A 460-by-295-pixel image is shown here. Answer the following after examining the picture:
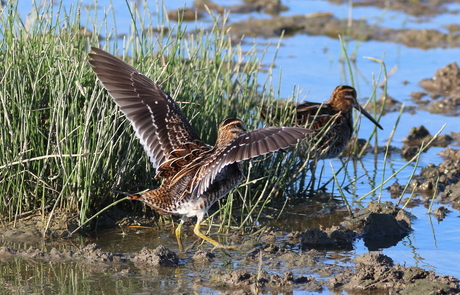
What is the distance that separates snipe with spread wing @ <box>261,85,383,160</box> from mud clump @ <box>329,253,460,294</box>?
1.84 meters

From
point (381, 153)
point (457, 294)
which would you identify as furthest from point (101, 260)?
point (381, 153)

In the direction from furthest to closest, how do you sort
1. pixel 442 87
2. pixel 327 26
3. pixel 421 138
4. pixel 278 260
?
pixel 327 26 < pixel 442 87 < pixel 421 138 < pixel 278 260

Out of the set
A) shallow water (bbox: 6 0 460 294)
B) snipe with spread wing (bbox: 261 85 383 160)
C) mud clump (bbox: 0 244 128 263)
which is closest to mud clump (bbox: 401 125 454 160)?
shallow water (bbox: 6 0 460 294)

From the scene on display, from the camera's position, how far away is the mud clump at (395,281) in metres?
4.30

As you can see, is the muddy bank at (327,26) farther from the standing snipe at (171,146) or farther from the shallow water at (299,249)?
the standing snipe at (171,146)

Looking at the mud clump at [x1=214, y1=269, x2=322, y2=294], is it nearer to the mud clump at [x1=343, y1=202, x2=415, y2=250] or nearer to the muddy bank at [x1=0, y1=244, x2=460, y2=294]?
the muddy bank at [x1=0, y1=244, x2=460, y2=294]

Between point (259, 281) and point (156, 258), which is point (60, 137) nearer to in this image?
point (156, 258)

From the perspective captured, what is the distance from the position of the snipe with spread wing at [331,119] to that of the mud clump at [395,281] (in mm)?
1835

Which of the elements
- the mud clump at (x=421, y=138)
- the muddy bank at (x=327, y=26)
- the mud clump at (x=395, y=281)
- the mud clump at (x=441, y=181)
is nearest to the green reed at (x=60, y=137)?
the mud clump at (x=395, y=281)

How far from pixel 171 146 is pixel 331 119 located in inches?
80.8

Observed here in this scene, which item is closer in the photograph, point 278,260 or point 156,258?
point 156,258

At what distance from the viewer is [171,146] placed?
5.17 meters

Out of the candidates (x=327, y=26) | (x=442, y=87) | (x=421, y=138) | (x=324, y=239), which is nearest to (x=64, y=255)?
(x=324, y=239)

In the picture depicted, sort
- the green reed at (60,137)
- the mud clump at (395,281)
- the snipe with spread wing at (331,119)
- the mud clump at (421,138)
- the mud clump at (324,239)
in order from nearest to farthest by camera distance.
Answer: the mud clump at (395,281) < the green reed at (60,137) < the mud clump at (324,239) < the snipe with spread wing at (331,119) < the mud clump at (421,138)
